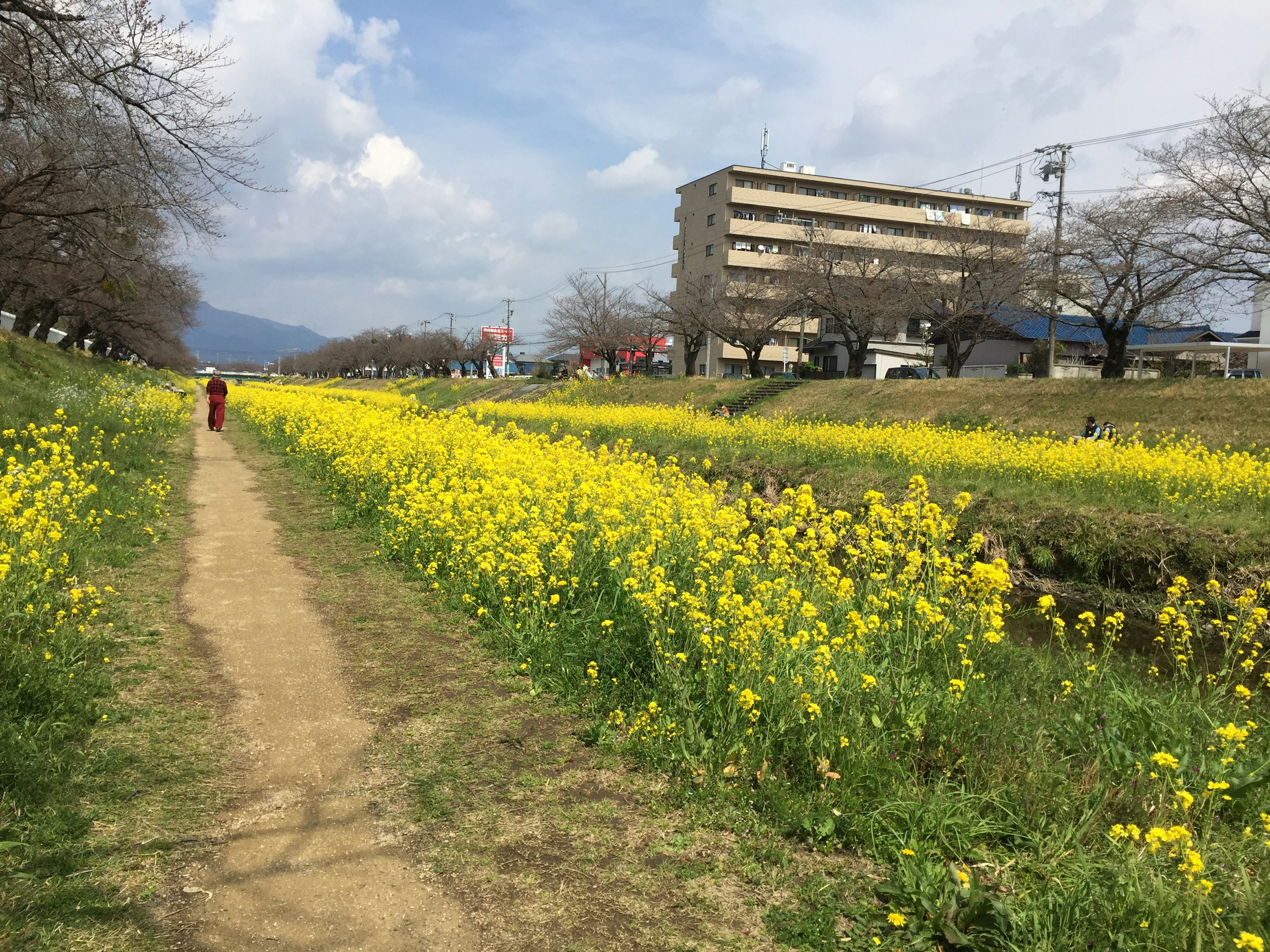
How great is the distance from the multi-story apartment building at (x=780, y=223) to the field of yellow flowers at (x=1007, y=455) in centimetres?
3851

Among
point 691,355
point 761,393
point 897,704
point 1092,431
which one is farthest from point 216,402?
point 691,355

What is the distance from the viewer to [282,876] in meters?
2.97

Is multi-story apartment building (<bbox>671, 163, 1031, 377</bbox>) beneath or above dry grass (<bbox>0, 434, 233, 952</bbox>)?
above

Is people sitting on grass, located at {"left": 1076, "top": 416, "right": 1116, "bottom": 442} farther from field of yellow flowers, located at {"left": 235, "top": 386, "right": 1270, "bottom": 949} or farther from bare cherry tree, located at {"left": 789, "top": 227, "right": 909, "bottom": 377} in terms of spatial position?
bare cherry tree, located at {"left": 789, "top": 227, "right": 909, "bottom": 377}

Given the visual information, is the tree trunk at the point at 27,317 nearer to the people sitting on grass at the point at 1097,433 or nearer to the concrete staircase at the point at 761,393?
the concrete staircase at the point at 761,393

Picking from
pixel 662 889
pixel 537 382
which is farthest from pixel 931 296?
pixel 662 889

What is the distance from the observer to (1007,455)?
1431 centimetres

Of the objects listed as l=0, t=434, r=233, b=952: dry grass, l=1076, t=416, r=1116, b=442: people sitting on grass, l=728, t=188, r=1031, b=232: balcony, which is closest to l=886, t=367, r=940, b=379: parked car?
l=728, t=188, r=1031, b=232: balcony

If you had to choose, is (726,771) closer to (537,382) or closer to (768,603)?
(768,603)

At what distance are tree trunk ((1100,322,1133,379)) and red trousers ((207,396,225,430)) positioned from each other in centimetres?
2844

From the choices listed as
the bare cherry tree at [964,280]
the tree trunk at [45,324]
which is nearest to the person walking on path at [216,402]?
the tree trunk at [45,324]

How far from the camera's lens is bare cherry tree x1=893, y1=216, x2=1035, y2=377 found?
104ft

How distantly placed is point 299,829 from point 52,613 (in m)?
2.81

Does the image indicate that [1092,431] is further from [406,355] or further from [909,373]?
[406,355]
